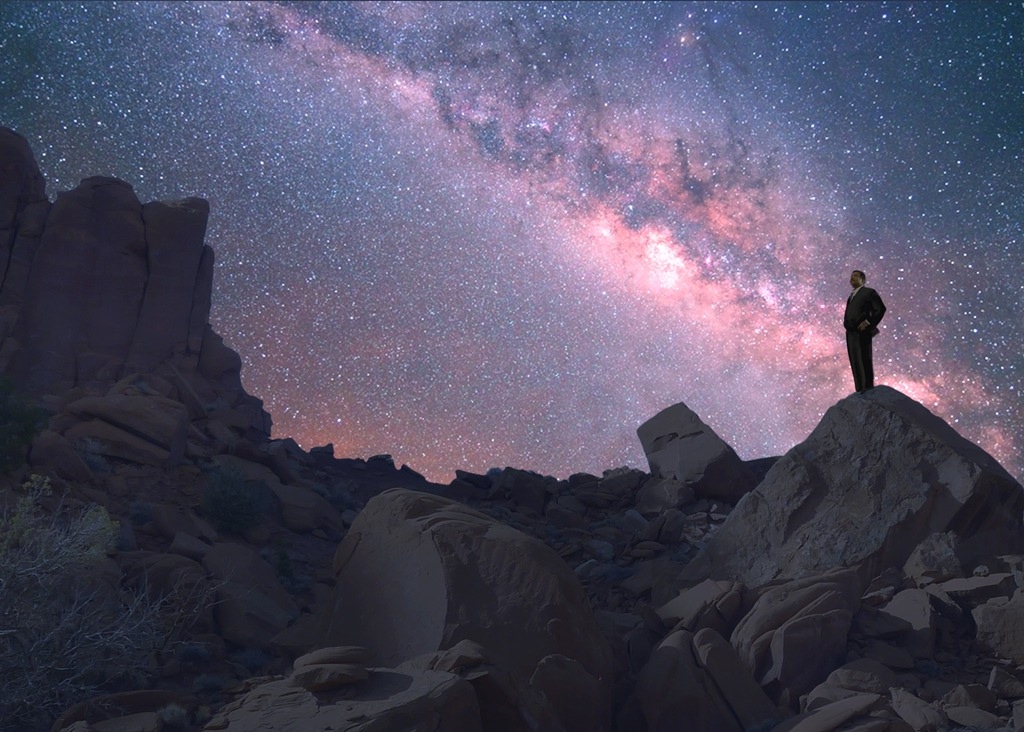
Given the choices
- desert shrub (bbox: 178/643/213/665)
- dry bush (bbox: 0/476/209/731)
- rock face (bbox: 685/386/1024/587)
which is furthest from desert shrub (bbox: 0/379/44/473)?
rock face (bbox: 685/386/1024/587)

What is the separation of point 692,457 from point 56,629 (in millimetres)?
19190

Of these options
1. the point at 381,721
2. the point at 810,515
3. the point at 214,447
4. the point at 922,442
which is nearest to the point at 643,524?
the point at 810,515

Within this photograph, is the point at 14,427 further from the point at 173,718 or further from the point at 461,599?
the point at 461,599

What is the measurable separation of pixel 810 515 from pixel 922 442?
2403 mm

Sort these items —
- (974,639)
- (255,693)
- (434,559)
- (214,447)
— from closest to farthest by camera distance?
(255,693), (434,559), (974,639), (214,447)

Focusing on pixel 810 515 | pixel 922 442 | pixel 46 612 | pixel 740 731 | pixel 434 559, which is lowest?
pixel 740 731

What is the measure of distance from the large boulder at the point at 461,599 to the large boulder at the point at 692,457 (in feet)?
43.5

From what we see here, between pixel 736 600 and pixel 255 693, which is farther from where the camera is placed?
pixel 736 600

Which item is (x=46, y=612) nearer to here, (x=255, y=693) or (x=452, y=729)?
(x=255, y=693)

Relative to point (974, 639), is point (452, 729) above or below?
below

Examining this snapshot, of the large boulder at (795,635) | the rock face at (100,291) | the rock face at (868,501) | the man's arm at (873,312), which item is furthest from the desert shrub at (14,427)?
the man's arm at (873,312)

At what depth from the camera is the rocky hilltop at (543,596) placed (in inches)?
395

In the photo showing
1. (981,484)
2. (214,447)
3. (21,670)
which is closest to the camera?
(21,670)

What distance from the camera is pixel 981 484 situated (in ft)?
48.0
